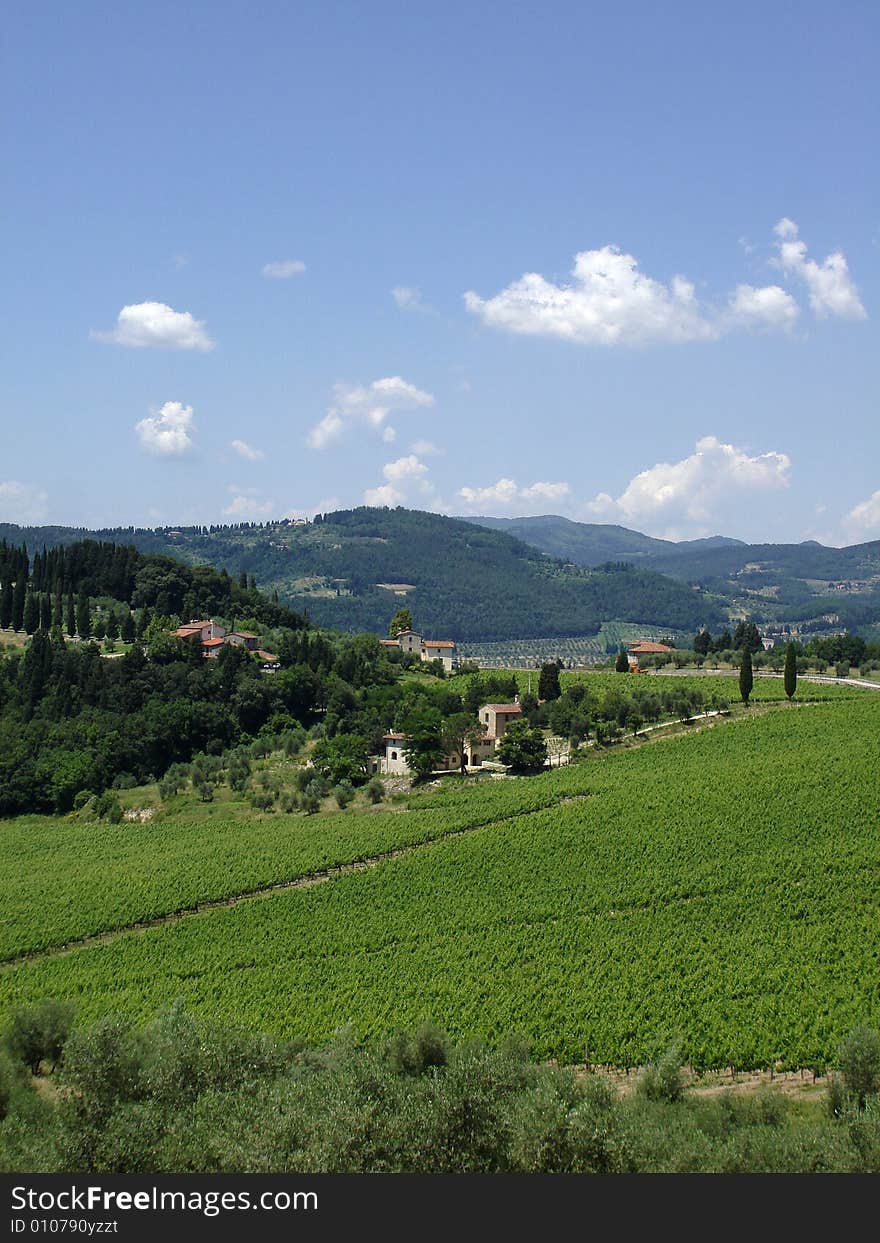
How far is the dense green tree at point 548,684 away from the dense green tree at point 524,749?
10235 mm

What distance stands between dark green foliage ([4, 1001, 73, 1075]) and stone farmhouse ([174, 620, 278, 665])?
52.9 meters

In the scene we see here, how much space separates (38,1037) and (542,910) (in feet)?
59.2

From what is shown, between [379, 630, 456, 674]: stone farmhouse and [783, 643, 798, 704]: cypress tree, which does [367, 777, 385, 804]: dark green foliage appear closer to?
[783, 643, 798, 704]: cypress tree

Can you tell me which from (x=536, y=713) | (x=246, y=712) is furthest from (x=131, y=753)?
(x=536, y=713)

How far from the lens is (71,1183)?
57.0 feet

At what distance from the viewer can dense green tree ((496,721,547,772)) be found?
5925 cm

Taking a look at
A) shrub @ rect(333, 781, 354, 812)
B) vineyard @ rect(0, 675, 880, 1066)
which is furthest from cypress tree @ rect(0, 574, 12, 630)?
shrub @ rect(333, 781, 354, 812)

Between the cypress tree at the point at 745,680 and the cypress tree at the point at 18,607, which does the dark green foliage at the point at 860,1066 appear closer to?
the cypress tree at the point at 745,680

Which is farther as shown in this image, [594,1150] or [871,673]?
[871,673]

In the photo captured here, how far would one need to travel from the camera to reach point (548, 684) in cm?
7106

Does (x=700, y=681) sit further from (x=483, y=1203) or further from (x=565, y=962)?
(x=483, y=1203)

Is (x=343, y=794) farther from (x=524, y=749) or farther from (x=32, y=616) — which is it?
(x=32, y=616)

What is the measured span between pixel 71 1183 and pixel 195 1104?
506 centimetres

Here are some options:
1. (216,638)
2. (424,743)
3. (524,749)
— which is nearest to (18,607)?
(216,638)
